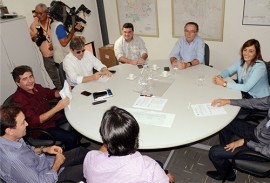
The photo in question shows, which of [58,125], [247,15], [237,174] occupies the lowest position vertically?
[237,174]

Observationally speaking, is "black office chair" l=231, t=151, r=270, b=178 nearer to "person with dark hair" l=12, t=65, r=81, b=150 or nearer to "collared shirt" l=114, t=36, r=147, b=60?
"person with dark hair" l=12, t=65, r=81, b=150

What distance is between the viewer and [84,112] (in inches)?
93.0

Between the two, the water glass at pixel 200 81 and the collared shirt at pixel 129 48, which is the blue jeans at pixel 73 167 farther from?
the collared shirt at pixel 129 48

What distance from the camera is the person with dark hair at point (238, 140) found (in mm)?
2056

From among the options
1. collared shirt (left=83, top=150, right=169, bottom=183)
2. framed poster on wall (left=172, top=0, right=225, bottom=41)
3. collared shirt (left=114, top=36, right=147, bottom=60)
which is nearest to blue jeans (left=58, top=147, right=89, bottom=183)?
collared shirt (left=83, top=150, right=169, bottom=183)

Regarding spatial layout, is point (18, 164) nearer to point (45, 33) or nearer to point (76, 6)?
point (45, 33)

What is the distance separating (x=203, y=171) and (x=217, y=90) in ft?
2.98

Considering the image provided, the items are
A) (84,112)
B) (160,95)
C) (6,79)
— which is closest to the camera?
(84,112)

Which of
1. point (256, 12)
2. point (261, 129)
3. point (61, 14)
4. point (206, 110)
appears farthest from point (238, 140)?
point (61, 14)

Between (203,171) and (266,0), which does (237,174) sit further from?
(266,0)

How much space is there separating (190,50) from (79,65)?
167 cm

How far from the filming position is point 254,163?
195 centimetres

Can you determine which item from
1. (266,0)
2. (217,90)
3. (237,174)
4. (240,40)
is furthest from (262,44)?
(237,174)

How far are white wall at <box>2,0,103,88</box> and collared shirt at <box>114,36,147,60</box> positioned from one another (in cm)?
160
